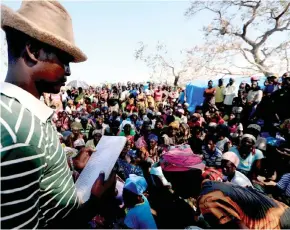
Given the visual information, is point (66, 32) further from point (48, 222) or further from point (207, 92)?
point (207, 92)

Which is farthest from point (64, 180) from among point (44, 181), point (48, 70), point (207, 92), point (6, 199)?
point (207, 92)

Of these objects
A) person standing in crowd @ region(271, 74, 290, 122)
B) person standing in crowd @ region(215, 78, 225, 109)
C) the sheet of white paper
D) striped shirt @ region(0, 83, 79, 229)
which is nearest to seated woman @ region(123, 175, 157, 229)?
the sheet of white paper

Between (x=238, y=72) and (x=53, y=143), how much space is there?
1878cm

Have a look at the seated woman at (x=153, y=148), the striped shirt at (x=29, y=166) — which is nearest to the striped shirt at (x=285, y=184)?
the seated woman at (x=153, y=148)

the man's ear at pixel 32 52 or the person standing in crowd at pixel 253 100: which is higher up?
the man's ear at pixel 32 52

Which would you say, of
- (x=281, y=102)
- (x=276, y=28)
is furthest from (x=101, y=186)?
(x=276, y=28)

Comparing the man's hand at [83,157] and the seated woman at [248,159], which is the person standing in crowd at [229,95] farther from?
the man's hand at [83,157]

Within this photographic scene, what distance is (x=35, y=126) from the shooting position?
1.01 m

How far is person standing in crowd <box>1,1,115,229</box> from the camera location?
915mm

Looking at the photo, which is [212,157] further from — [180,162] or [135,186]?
[180,162]

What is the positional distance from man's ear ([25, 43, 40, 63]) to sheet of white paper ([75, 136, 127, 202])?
0.57 meters

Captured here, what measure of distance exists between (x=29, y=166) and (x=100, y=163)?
1.79 ft

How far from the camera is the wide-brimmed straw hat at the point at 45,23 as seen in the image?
1066 millimetres

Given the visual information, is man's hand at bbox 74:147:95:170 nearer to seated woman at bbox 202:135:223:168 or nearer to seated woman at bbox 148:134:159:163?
seated woman at bbox 202:135:223:168
